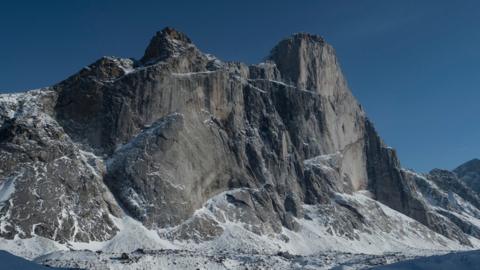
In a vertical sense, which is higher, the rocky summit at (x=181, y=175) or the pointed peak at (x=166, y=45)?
the pointed peak at (x=166, y=45)

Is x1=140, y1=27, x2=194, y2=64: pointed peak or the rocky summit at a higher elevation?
x1=140, y1=27, x2=194, y2=64: pointed peak

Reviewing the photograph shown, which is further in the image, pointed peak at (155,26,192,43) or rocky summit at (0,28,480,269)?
pointed peak at (155,26,192,43)

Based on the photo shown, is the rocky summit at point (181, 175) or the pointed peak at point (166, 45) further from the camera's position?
the pointed peak at point (166, 45)

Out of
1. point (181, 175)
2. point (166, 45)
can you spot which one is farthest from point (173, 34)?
point (181, 175)

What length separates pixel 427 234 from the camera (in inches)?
7574

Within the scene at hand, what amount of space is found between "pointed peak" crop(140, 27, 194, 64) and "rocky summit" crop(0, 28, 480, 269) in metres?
0.36

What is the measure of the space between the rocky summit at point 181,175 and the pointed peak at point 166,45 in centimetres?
36

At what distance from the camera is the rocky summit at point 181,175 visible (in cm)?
11869

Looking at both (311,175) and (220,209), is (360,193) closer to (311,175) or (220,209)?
(311,175)

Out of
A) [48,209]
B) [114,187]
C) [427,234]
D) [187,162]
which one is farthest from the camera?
[427,234]

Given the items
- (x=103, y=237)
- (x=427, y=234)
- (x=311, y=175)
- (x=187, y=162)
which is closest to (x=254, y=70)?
(x=311, y=175)

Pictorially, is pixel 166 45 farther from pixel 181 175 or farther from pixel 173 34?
pixel 181 175

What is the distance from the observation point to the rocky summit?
389ft

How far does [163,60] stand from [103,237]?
58.0 m
